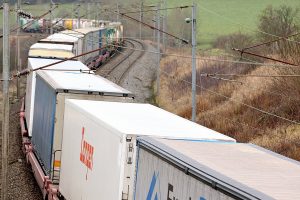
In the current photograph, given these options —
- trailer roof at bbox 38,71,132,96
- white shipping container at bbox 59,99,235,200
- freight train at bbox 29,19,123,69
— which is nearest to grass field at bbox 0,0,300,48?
freight train at bbox 29,19,123,69

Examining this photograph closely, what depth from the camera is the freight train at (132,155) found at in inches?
338

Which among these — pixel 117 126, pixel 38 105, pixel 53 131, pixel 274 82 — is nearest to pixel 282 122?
pixel 274 82

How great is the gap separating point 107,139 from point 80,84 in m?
6.29

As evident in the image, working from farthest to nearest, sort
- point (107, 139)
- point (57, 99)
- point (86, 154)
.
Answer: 1. point (57, 99)
2. point (86, 154)
3. point (107, 139)

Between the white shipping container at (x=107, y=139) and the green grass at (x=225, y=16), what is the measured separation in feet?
207

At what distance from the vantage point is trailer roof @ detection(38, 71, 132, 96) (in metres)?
17.2

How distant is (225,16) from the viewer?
94.1 metres

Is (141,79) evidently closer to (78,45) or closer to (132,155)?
(78,45)

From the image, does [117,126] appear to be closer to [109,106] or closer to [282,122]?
[109,106]

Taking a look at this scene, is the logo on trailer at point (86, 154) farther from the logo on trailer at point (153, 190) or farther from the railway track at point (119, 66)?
the railway track at point (119, 66)

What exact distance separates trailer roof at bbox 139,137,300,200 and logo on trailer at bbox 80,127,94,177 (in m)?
2.68

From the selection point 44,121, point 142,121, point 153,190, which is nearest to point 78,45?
point 44,121

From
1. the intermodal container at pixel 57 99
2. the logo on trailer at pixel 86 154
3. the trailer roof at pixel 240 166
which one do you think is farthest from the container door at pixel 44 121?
the trailer roof at pixel 240 166

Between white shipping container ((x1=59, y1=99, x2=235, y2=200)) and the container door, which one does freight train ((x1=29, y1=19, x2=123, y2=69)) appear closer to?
the container door
